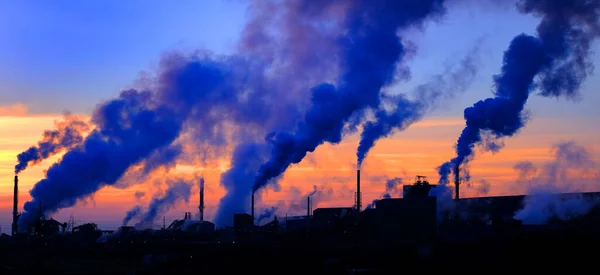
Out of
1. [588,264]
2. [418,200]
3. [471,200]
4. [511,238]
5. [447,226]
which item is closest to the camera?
[588,264]

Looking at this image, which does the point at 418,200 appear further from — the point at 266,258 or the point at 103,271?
the point at 103,271

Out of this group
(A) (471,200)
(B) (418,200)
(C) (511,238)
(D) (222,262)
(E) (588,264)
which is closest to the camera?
(E) (588,264)

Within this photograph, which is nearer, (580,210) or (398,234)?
(398,234)

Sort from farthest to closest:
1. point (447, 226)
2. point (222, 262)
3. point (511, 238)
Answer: point (447, 226)
point (222, 262)
point (511, 238)

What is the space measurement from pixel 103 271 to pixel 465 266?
94.6ft

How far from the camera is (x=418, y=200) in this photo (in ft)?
229

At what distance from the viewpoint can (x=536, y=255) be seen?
5181cm

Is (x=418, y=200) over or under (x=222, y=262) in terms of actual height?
over

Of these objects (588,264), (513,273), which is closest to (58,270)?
(513,273)

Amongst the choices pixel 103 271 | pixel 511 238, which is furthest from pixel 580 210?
pixel 103 271

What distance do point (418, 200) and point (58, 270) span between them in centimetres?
3268

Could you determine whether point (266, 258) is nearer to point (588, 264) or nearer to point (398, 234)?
point (398, 234)

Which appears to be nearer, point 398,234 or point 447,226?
point 398,234

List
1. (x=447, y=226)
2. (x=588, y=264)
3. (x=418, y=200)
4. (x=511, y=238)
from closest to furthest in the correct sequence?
(x=588, y=264) → (x=511, y=238) → (x=418, y=200) → (x=447, y=226)
